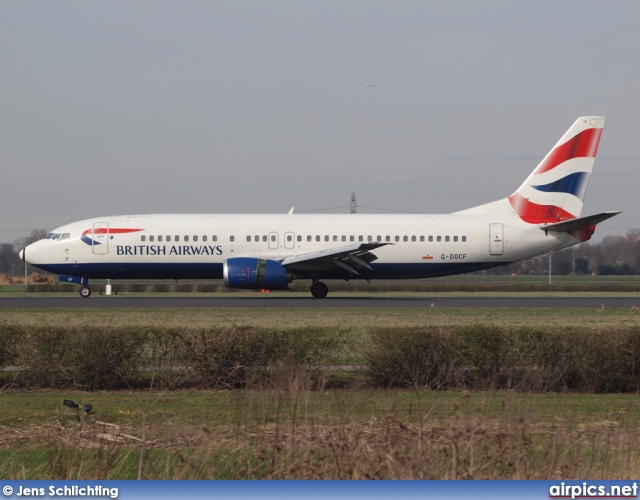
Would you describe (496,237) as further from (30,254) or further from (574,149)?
(30,254)

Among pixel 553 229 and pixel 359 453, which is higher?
pixel 553 229

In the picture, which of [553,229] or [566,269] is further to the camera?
[566,269]

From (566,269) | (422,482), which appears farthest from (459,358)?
(566,269)

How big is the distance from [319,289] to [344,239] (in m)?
2.64

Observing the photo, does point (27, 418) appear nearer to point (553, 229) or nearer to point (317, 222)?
point (317, 222)

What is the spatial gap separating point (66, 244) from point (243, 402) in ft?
112

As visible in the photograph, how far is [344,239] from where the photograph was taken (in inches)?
1667

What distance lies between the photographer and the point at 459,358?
14898 mm

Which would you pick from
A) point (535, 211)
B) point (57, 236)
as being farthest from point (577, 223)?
point (57, 236)

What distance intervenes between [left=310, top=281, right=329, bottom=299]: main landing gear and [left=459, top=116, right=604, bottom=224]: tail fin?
9.19 m

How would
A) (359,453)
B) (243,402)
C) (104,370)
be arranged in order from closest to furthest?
(359,453), (243,402), (104,370)

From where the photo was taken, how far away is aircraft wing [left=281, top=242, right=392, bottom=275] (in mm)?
39656

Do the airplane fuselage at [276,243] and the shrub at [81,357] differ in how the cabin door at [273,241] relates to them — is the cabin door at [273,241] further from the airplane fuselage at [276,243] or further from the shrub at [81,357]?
the shrub at [81,357]

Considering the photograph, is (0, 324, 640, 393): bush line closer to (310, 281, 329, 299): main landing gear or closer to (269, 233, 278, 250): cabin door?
(269, 233, 278, 250): cabin door
